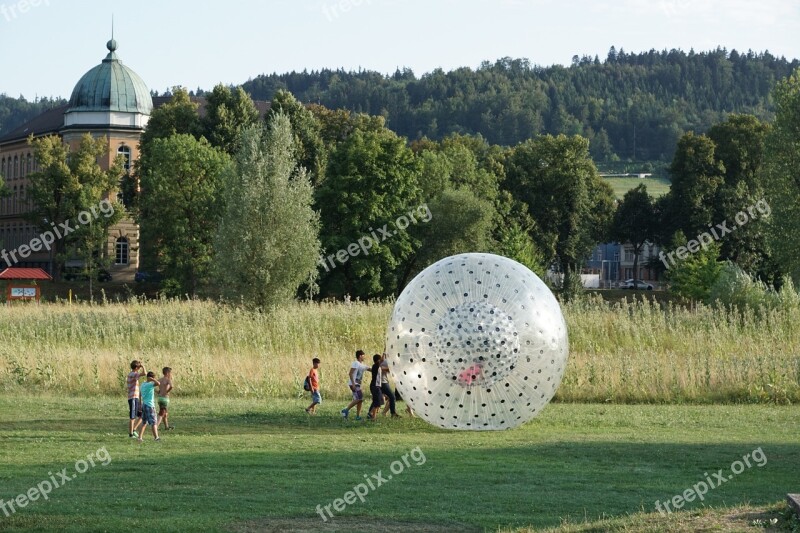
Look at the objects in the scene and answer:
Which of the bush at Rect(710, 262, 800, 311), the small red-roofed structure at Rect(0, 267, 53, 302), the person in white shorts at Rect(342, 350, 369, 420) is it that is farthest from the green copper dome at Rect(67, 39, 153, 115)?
the person in white shorts at Rect(342, 350, 369, 420)

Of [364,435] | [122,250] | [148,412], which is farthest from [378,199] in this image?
[148,412]

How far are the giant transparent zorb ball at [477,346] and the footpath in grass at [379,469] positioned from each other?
0.66m

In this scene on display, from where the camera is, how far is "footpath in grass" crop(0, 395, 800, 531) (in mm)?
13719

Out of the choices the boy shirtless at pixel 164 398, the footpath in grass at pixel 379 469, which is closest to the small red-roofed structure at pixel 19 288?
the footpath in grass at pixel 379 469

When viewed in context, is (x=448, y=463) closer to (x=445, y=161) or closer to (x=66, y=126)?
(x=445, y=161)

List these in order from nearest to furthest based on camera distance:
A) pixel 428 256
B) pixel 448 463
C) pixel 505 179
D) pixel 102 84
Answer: pixel 448 463, pixel 428 256, pixel 505 179, pixel 102 84

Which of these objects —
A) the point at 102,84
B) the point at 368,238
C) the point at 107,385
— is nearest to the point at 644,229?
the point at 368,238

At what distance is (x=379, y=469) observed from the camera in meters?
17.3

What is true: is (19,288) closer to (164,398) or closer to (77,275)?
(77,275)

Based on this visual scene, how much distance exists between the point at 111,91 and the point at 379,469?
9839 cm

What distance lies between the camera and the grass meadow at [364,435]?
13.9 m

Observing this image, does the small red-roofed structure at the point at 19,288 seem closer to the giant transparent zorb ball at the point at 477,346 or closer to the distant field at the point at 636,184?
the giant transparent zorb ball at the point at 477,346

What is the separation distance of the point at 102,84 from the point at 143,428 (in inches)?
3745

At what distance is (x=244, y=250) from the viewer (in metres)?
45.7
